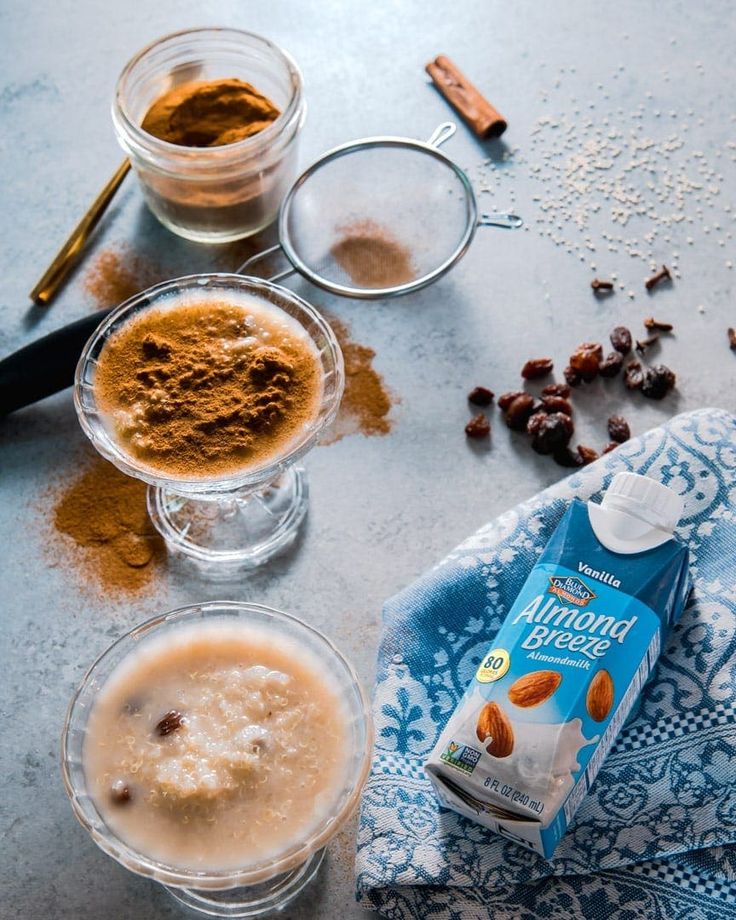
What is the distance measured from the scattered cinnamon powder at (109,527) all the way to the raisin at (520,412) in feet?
2.18

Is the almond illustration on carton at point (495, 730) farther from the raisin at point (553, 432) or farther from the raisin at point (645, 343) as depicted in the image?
the raisin at point (645, 343)

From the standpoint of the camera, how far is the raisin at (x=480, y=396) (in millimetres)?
2123

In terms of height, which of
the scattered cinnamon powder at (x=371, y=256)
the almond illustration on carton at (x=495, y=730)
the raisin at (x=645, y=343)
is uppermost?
the raisin at (x=645, y=343)

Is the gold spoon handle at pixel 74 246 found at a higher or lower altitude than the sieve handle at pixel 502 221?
lower

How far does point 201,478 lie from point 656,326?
0.96 metres

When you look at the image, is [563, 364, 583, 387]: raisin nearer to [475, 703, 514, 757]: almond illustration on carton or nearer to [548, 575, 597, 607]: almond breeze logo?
[548, 575, 597, 607]: almond breeze logo

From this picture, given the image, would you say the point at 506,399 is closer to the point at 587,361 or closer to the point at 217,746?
the point at 587,361

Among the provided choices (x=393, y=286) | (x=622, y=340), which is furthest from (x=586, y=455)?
(x=393, y=286)

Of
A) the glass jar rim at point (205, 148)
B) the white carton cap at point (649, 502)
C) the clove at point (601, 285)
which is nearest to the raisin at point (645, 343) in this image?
the clove at point (601, 285)

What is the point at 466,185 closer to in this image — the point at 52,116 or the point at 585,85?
the point at 585,85

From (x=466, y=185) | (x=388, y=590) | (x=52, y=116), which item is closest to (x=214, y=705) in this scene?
(x=388, y=590)

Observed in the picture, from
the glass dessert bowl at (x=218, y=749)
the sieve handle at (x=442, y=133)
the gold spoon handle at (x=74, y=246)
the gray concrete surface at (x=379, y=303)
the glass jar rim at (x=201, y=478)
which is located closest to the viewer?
the glass dessert bowl at (x=218, y=749)

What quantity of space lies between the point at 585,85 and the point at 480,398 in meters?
0.84

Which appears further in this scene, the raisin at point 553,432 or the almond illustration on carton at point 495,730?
the raisin at point 553,432
